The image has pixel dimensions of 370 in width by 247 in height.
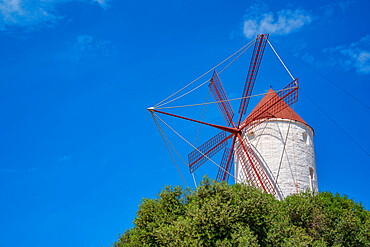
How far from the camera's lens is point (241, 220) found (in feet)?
63.5

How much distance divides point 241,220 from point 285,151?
1047 centimetres

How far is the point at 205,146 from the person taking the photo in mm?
32219

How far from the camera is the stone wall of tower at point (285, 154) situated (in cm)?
2795

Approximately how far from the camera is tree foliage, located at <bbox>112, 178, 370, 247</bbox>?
61.4 feet

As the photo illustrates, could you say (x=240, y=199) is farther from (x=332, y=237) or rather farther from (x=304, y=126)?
(x=304, y=126)

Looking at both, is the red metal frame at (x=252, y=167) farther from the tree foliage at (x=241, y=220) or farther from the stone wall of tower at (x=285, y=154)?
the tree foliage at (x=241, y=220)

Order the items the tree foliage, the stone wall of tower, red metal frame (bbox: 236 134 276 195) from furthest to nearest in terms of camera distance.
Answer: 1. the stone wall of tower
2. red metal frame (bbox: 236 134 276 195)
3. the tree foliage

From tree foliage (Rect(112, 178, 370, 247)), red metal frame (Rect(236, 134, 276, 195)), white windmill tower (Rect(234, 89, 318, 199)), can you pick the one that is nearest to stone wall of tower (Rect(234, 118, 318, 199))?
white windmill tower (Rect(234, 89, 318, 199))

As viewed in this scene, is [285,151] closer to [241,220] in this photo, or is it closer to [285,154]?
[285,154]

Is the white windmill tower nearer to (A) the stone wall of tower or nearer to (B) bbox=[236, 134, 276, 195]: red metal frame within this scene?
(A) the stone wall of tower

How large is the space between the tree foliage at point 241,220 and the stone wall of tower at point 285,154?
12.6ft

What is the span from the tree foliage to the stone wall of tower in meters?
3.83

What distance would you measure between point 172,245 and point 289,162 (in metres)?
12.9

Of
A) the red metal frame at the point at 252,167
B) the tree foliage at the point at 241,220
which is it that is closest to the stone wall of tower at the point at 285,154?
the red metal frame at the point at 252,167
